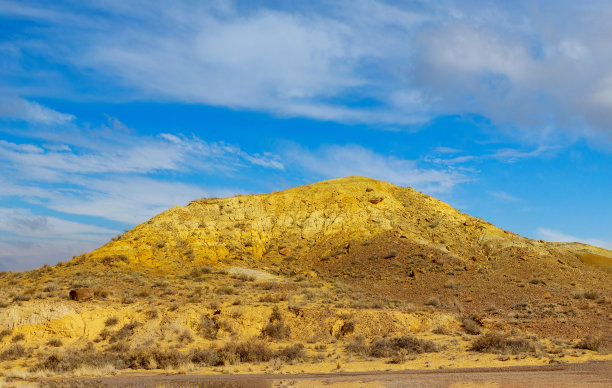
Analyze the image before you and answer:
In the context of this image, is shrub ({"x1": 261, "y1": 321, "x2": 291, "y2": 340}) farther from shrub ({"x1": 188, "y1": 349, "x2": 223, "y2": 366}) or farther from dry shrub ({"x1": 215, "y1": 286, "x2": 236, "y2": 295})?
dry shrub ({"x1": 215, "y1": 286, "x2": 236, "y2": 295})

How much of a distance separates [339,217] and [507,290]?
1903cm

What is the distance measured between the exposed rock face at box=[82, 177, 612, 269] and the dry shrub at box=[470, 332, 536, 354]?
72.1 feet

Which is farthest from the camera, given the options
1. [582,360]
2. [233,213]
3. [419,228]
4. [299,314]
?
[233,213]

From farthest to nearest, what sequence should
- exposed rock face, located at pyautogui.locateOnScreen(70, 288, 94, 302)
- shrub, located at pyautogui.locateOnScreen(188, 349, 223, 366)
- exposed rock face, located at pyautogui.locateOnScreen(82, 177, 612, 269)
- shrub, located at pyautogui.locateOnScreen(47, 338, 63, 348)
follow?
exposed rock face, located at pyautogui.locateOnScreen(82, 177, 612, 269) < exposed rock face, located at pyautogui.locateOnScreen(70, 288, 94, 302) < shrub, located at pyautogui.locateOnScreen(47, 338, 63, 348) < shrub, located at pyautogui.locateOnScreen(188, 349, 223, 366)

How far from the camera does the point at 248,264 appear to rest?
41375 mm

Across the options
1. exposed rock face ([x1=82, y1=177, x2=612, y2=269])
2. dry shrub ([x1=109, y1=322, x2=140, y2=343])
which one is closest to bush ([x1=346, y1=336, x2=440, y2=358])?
dry shrub ([x1=109, y1=322, x2=140, y2=343])

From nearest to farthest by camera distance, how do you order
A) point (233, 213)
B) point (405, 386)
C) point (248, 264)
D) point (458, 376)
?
point (405, 386) < point (458, 376) < point (248, 264) < point (233, 213)

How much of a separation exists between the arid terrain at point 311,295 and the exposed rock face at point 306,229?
0.19 meters

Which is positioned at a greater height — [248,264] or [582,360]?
[248,264]

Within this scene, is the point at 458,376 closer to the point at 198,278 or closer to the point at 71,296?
the point at 71,296

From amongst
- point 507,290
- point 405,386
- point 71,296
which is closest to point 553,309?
point 507,290

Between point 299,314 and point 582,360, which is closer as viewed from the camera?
point 582,360

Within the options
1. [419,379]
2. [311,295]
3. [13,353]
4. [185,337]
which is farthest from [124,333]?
[419,379]

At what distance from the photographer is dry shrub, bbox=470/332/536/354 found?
18812 millimetres
